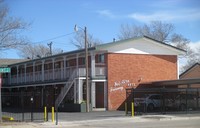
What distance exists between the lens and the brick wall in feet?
135

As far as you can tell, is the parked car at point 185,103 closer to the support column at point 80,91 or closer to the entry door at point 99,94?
the entry door at point 99,94

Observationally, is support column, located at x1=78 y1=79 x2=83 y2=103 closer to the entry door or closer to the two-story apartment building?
the two-story apartment building

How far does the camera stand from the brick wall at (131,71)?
41250 millimetres

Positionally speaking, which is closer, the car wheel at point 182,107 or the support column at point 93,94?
the car wheel at point 182,107

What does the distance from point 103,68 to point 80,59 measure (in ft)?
18.0

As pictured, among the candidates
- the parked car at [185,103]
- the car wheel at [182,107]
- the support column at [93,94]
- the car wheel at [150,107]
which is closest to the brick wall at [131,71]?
the support column at [93,94]

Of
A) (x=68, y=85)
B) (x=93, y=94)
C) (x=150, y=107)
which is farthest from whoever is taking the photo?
(x=68, y=85)

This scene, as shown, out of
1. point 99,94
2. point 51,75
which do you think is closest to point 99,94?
point 99,94

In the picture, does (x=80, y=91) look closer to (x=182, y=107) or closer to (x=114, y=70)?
(x=114, y=70)

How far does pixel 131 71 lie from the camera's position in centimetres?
4259

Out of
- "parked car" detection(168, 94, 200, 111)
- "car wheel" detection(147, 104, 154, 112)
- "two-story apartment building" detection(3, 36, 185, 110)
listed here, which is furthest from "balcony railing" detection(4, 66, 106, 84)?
"parked car" detection(168, 94, 200, 111)

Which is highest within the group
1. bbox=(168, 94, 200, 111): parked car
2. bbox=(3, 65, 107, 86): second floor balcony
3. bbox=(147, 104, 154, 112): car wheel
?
bbox=(3, 65, 107, 86): second floor balcony

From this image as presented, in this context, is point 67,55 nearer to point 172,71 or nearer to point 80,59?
point 80,59

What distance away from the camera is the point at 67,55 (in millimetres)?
45688
